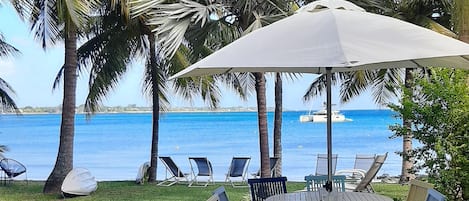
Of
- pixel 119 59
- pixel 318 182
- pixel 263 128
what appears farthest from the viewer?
pixel 119 59

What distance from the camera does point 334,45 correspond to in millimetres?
3008

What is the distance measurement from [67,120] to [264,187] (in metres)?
6.03

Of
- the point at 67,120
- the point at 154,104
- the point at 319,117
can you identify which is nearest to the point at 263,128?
the point at 67,120

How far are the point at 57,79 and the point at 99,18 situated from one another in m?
2.25

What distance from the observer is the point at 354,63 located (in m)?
2.78

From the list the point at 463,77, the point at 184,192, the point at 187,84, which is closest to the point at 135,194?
the point at 184,192

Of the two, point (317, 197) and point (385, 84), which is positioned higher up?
point (385, 84)

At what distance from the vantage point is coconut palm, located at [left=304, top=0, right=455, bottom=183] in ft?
30.7

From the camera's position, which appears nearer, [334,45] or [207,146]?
[334,45]

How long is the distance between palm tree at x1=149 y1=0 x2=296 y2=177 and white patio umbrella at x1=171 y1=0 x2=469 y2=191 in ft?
10.2

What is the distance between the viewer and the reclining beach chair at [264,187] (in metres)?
5.02

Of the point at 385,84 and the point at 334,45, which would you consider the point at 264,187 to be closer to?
the point at 334,45

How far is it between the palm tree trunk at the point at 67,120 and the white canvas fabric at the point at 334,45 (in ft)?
22.3

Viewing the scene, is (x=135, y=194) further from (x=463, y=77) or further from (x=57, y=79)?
(x=463, y=77)
